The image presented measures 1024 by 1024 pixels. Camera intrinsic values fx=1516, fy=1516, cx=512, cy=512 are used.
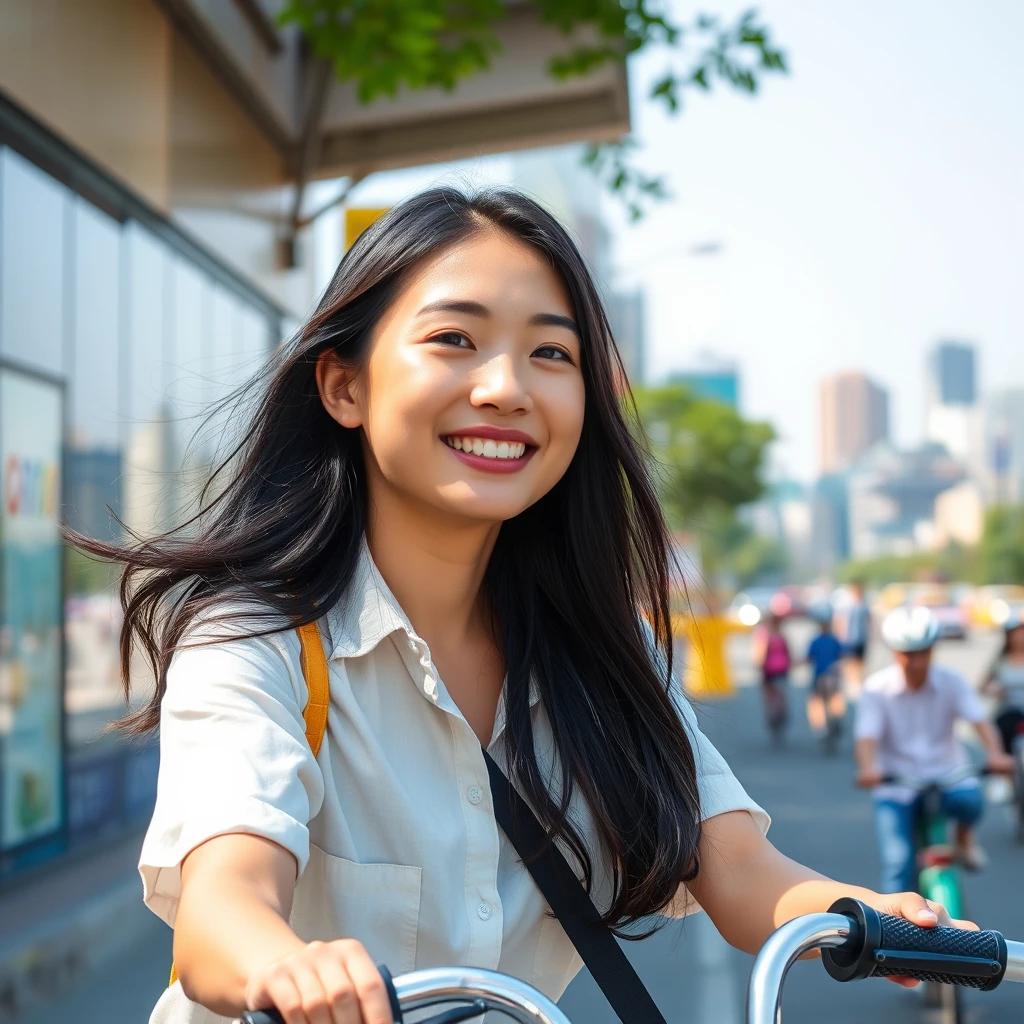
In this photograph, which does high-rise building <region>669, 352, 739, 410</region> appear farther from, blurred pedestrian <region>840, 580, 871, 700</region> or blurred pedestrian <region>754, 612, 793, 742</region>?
blurred pedestrian <region>754, 612, 793, 742</region>

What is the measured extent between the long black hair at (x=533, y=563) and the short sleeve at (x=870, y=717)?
523cm

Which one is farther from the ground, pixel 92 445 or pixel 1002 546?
pixel 92 445

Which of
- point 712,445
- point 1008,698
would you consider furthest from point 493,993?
point 712,445

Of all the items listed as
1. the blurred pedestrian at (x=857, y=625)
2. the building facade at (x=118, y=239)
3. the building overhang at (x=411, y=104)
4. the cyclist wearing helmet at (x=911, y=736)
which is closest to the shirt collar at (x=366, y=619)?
the building facade at (x=118, y=239)

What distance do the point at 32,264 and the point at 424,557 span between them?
23.2 ft

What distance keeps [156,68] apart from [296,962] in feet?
29.4

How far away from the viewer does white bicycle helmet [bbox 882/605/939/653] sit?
7.54 m

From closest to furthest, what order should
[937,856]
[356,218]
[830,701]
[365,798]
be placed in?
1. [365,798]
2. [356,218]
3. [937,856]
4. [830,701]

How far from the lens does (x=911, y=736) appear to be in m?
7.41

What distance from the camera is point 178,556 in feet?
6.75

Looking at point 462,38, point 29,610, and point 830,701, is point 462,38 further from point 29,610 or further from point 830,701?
point 830,701

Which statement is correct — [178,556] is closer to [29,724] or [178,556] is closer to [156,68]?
[29,724]

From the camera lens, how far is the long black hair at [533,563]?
6.68 ft

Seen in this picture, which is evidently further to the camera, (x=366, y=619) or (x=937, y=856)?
(x=937, y=856)
